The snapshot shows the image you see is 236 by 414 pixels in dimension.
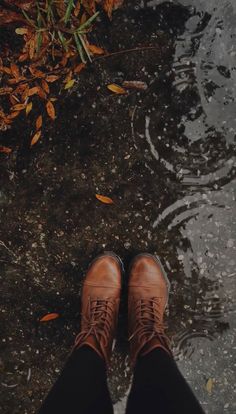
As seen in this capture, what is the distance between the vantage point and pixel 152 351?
2.10 metres

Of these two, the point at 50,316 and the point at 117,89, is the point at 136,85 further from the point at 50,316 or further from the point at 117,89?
the point at 50,316

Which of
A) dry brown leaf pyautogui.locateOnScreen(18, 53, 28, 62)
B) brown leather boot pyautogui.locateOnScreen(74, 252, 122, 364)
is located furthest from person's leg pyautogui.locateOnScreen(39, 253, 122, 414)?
dry brown leaf pyautogui.locateOnScreen(18, 53, 28, 62)

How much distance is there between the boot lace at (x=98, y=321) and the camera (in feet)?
7.43

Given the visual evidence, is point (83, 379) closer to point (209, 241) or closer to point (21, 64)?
point (209, 241)

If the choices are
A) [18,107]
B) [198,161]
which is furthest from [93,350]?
[18,107]

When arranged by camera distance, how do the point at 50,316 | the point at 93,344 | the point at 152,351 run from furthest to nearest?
the point at 50,316, the point at 93,344, the point at 152,351

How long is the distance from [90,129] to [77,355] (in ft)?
4.24

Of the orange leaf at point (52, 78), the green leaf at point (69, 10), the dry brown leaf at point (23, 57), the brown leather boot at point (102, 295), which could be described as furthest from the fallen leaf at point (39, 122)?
the brown leather boot at point (102, 295)

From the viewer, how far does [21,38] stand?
236 centimetres

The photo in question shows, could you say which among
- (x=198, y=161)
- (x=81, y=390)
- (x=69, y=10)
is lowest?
(x=81, y=390)

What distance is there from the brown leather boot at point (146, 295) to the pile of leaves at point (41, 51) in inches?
39.8

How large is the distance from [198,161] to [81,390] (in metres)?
1.40

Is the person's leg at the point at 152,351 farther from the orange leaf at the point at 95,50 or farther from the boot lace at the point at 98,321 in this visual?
the orange leaf at the point at 95,50

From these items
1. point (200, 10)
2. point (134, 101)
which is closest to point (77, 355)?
point (134, 101)
